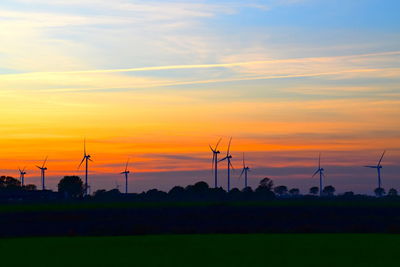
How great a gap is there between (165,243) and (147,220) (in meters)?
53.0

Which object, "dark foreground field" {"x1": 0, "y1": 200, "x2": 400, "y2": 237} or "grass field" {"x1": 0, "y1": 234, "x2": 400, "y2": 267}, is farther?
"dark foreground field" {"x1": 0, "y1": 200, "x2": 400, "y2": 237}

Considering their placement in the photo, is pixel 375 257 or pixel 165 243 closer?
pixel 375 257

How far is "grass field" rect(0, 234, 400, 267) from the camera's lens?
139 feet

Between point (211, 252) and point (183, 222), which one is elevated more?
point (183, 222)

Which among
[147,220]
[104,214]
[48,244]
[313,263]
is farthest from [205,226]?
[313,263]

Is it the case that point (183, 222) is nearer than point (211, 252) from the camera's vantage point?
No

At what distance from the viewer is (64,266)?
40.4 m

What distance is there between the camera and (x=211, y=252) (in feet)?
161

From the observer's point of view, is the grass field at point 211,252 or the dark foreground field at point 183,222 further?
the dark foreground field at point 183,222

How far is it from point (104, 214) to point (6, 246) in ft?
227

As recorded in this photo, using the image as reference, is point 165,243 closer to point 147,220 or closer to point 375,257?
point 375,257

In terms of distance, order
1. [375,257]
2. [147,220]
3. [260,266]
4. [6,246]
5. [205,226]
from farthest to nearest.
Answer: [147,220]
[205,226]
[6,246]
[375,257]
[260,266]

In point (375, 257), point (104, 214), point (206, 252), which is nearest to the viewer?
point (375, 257)

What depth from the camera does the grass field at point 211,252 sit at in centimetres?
4241
